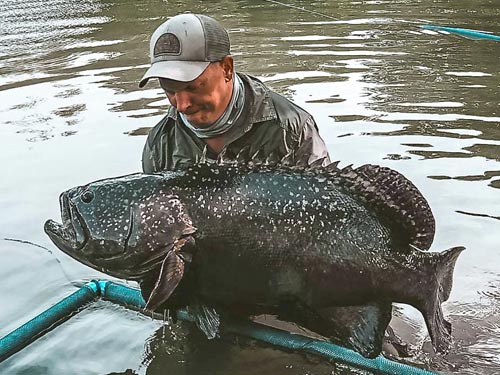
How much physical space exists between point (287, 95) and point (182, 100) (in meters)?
5.75

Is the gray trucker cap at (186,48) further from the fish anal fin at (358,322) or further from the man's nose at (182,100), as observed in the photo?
the fish anal fin at (358,322)

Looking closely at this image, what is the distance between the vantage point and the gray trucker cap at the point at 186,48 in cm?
375

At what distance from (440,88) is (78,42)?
21.8 ft

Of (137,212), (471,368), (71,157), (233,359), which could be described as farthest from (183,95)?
(71,157)

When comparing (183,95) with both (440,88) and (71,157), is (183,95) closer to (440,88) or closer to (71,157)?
(71,157)

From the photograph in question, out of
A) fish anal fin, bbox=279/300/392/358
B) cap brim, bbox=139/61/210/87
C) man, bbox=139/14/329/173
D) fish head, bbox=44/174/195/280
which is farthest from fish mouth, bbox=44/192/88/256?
fish anal fin, bbox=279/300/392/358

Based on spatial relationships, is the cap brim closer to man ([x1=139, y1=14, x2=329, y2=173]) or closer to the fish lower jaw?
man ([x1=139, y1=14, x2=329, y2=173])

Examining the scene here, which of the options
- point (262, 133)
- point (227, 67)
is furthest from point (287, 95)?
point (227, 67)

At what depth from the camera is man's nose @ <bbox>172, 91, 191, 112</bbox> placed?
3.82m

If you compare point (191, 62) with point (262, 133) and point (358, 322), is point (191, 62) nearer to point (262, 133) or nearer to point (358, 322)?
point (262, 133)

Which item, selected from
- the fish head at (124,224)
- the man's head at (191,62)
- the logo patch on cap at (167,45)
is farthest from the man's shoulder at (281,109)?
the fish head at (124,224)

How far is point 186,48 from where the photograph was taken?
3.78 m

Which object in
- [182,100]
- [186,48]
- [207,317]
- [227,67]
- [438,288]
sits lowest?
[207,317]

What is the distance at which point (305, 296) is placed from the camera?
3.58 meters
